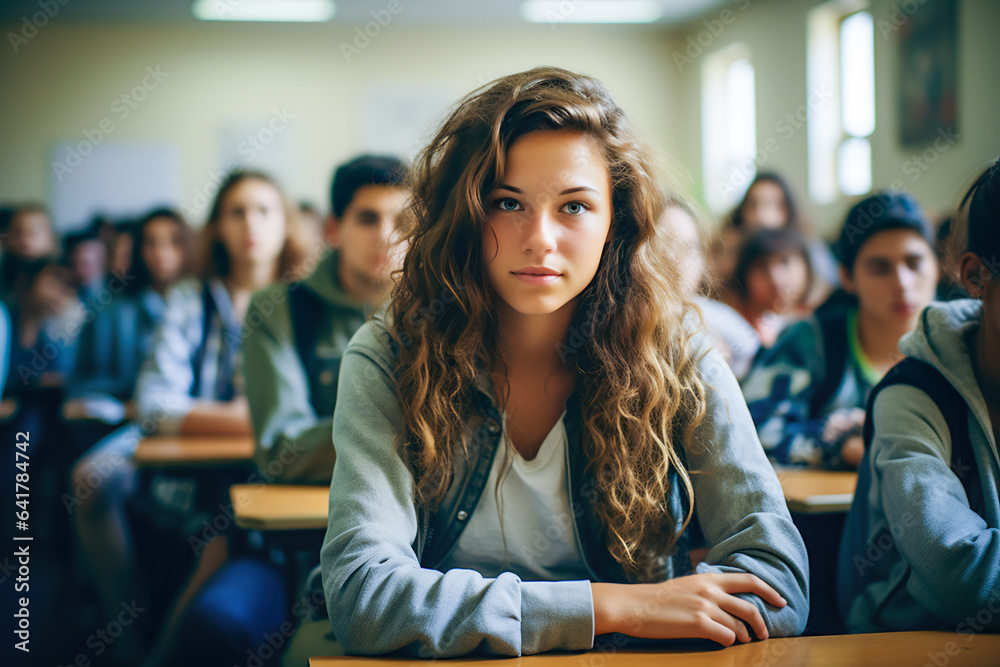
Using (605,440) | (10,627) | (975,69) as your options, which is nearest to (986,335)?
(605,440)

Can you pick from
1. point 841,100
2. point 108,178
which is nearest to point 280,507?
point 841,100

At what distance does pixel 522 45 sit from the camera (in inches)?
347

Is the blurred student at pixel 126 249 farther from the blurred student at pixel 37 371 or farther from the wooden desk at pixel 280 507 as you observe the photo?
the wooden desk at pixel 280 507

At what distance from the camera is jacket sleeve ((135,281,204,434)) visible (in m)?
2.85

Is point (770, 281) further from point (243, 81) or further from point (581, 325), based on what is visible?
point (243, 81)

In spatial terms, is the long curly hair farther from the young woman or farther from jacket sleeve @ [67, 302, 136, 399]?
jacket sleeve @ [67, 302, 136, 399]

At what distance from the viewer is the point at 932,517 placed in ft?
3.89

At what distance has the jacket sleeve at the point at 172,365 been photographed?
2.85 m

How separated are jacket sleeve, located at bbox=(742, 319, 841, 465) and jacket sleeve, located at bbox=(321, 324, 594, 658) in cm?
132

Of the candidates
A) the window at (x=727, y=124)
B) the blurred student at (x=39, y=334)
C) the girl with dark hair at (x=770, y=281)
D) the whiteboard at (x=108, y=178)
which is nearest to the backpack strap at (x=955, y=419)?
the girl with dark hair at (x=770, y=281)

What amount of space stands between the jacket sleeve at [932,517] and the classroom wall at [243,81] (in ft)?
25.3

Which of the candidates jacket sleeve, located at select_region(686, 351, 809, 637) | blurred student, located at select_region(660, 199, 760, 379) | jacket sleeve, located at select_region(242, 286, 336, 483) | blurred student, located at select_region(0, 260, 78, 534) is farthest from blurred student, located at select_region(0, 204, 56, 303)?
jacket sleeve, located at select_region(686, 351, 809, 637)

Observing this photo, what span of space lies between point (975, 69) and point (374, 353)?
5.07m

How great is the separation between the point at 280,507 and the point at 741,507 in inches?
41.4
